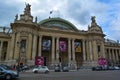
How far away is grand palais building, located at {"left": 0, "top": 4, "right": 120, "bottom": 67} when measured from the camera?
51750 millimetres

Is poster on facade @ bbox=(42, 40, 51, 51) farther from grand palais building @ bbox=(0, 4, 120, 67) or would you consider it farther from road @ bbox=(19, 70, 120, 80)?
road @ bbox=(19, 70, 120, 80)

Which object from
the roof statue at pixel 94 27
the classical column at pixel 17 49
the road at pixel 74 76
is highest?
the roof statue at pixel 94 27

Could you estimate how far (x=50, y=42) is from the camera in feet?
194

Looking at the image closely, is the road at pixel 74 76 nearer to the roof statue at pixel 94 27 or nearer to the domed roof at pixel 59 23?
the roof statue at pixel 94 27

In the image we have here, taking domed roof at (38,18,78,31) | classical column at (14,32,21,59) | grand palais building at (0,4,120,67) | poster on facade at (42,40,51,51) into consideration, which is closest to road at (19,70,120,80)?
classical column at (14,32,21,59)

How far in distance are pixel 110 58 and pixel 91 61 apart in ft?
82.8

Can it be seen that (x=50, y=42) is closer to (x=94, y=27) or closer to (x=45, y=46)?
(x=45, y=46)

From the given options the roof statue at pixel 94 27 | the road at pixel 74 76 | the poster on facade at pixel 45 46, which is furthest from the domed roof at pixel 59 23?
the road at pixel 74 76

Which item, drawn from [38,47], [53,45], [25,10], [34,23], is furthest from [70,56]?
[25,10]

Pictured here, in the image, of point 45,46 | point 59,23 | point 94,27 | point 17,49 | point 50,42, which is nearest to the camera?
point 17,49

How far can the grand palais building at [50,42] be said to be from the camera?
170 ft

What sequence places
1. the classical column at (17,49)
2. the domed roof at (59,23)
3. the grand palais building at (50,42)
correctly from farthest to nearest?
the domed roof at (59,23)
the grand palais building at (50,42)
the classical column at (17,49)

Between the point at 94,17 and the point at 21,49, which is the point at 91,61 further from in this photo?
the point at 21,49

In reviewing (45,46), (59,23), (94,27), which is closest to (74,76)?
(45,46)
